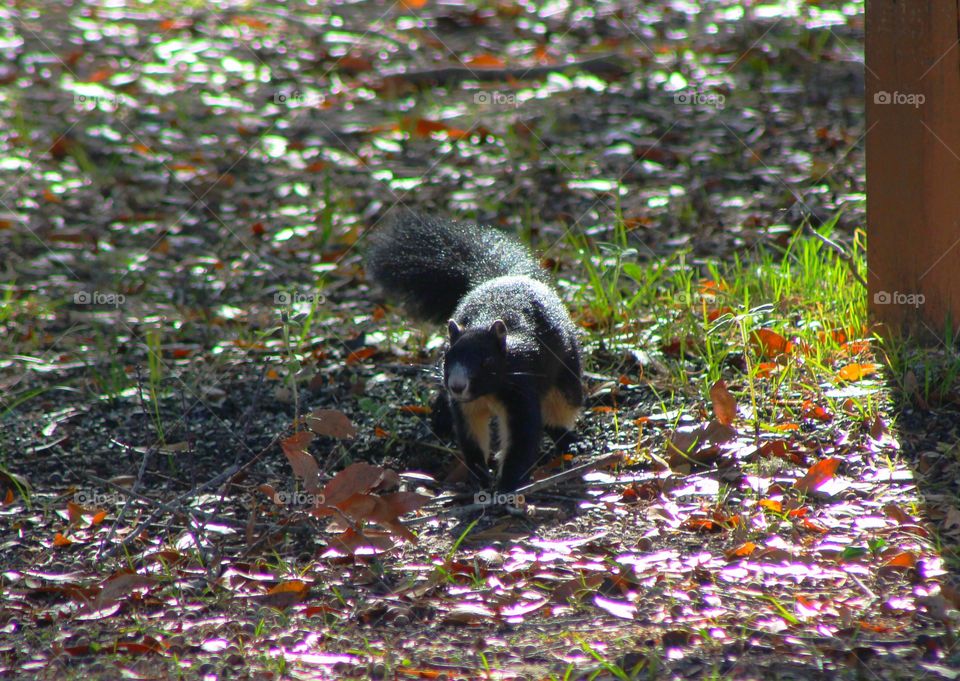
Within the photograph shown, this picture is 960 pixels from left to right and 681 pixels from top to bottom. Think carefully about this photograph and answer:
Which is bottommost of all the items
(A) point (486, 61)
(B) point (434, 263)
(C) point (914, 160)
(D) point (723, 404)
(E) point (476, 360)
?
(D) point (723, 404)

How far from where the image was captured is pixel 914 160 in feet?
13.7

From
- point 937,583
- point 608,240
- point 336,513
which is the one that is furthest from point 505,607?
point 608,240

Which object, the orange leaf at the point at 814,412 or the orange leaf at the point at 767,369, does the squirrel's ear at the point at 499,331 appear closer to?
the orange leaf at the point at 767,369

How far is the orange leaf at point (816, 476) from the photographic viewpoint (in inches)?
140

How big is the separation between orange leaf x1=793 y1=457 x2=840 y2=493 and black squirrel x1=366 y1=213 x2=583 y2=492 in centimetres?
100

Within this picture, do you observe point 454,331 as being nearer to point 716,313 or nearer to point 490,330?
point 490,330

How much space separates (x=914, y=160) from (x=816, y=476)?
138 centimetres

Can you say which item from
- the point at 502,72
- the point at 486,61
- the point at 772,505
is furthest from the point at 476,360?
the point at 486,61

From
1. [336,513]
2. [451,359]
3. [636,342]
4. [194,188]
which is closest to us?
[336,513]

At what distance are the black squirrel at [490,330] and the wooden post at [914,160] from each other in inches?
50.8

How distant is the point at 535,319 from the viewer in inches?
174

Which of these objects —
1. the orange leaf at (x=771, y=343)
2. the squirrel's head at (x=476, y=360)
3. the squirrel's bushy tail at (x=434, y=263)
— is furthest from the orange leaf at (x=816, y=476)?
the squirrel's bushy tail at (x=434, y=263)

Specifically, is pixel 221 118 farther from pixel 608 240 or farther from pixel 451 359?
pixel 451 359

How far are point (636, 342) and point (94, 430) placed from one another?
234cm
